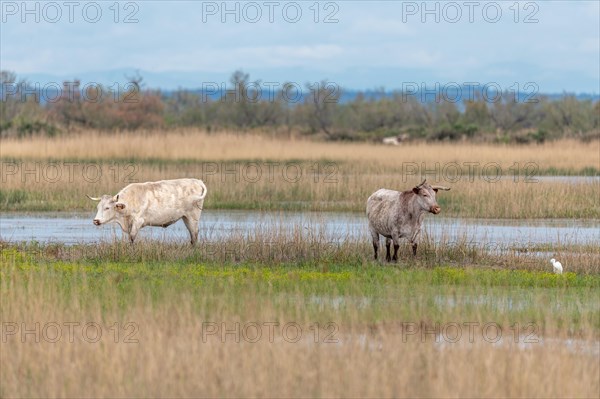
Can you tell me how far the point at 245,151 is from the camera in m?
40.2

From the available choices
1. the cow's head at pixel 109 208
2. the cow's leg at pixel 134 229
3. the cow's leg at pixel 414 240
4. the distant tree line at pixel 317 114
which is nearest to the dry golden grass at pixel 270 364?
the cow's leg at pixel 414 240

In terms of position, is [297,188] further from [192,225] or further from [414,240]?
[414,240]

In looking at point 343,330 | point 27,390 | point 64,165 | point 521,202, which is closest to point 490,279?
point 343,330

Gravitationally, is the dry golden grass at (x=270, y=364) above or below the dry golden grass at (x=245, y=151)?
below

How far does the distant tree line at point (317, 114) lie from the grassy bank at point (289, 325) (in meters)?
36.5

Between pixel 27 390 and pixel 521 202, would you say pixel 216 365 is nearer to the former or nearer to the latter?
pixel 27 390

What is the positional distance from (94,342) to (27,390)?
1521 mm

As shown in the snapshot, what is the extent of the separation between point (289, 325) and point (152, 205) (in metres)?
7.61

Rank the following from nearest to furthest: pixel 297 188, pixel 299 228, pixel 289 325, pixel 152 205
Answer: pixel 289 325 < pixel 299 228 < pixel 152 205 < pixel 297 188

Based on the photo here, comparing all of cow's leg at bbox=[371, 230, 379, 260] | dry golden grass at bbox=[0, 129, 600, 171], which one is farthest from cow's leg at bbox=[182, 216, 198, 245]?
dry golden grass at bbox=[0, 129, 600, 171]

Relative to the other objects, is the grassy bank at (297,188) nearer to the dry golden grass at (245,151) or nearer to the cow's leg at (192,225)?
the dry golden grass at (245,151)

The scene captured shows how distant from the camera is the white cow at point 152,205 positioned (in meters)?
17.9

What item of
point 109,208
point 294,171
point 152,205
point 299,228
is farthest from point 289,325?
point 294,171

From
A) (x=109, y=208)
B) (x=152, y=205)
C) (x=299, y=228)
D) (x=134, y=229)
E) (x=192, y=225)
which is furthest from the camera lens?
(x=192, y=225)
